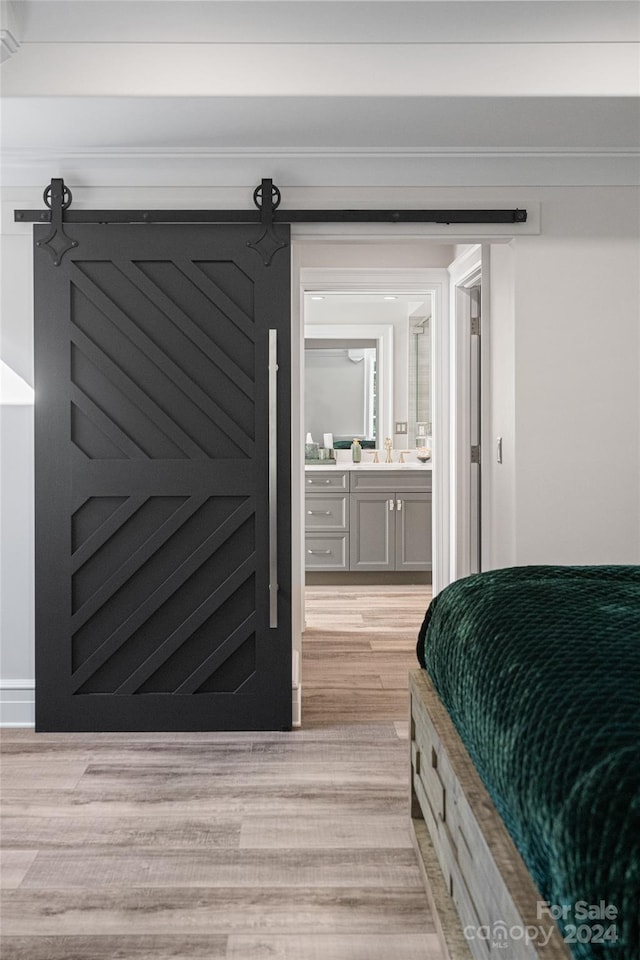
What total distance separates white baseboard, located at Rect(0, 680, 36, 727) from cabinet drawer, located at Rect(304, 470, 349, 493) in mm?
3638

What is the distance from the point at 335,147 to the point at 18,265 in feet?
4.66

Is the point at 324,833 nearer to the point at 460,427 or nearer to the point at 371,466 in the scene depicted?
the point at 460,427

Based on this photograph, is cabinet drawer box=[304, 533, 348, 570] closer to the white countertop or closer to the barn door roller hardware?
the white countertop

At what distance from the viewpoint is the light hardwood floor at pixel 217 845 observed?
84.7 inches

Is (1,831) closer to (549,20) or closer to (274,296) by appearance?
(274,296)

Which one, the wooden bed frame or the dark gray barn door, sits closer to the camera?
the wooden bed frame

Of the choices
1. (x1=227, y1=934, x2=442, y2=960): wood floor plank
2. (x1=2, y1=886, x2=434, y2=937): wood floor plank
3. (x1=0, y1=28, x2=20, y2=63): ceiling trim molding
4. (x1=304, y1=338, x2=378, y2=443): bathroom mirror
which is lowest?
(x1=227, y1=934, x2=442, y2=960): wood floor plank

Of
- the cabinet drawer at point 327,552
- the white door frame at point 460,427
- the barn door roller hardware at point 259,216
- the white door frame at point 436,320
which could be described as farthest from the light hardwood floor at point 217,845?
the cabinet drawer at point 327,552

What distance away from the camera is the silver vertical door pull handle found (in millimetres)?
3570

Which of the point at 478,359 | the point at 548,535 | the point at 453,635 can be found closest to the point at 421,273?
the point at 478,359

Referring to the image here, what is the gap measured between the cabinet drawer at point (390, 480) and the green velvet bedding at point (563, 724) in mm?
4785

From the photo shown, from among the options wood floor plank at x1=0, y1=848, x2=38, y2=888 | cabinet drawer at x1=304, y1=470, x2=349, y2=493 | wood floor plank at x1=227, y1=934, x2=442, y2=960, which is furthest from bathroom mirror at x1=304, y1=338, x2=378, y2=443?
wood floor plank at x1=227, y1=934, x2=442, y2=960

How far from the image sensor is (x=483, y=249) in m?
4.24

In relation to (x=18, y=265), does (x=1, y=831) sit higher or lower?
lower
